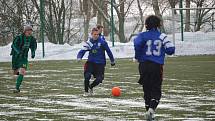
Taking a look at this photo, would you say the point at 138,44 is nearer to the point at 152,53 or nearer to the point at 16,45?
the point at 152,53

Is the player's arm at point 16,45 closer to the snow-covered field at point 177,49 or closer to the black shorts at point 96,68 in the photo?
the black shorts at point 96,68

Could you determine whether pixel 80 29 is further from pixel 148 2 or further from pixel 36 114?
pixel 36 114

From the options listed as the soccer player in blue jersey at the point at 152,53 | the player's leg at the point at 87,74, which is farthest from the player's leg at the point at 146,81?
the player's leg at the point at 87,74

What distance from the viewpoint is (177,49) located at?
37.5 meters

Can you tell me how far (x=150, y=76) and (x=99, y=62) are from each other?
18.3 ft

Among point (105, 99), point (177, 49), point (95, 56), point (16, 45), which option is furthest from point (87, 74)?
point (177, 49)

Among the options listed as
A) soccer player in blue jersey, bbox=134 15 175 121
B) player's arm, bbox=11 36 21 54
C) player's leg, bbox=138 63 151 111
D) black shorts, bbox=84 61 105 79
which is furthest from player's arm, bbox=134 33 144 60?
player's arm, bbox=11 36 21 54

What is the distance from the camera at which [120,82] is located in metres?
20.5

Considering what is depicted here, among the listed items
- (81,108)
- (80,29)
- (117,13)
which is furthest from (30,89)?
(80,29)

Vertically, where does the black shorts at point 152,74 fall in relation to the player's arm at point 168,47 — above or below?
below

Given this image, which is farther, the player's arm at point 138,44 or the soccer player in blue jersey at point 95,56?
the soccer player in blue jersey at point 95,56

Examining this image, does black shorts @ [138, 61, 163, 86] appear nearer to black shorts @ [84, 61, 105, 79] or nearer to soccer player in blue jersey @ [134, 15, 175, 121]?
soccer player in blue jersey @ [134, 15, 175, 121]

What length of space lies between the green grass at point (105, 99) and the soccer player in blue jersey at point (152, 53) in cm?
48

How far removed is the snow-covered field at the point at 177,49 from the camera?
3728cm
